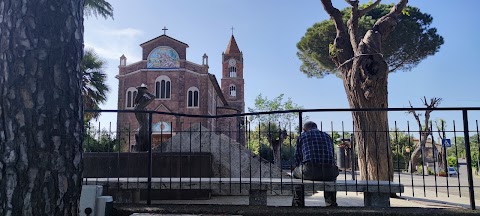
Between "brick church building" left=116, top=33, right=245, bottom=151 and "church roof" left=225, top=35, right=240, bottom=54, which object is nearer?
"brick church building" left=116, top=33, right=245, bottom=151

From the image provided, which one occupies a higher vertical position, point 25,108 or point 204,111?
point 204,111

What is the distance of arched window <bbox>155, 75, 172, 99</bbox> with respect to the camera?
3475 centimetres

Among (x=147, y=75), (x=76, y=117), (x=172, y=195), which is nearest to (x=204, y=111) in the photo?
(x=147, y=75)

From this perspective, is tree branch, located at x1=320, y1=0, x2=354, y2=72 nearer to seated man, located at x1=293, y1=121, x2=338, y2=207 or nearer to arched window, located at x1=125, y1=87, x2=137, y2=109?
seated man, located at x1=293, y1=121, x2=338, y2=207

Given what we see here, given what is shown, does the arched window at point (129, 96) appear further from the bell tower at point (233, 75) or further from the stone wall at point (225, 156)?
the stone wall at point (225, 156)

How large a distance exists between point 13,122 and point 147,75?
34.2m

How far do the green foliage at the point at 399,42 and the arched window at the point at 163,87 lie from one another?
2052 cm

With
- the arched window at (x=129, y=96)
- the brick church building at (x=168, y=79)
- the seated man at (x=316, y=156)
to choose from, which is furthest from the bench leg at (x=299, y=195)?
the arched window at (x=129, y=96)

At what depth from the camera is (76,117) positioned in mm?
1686

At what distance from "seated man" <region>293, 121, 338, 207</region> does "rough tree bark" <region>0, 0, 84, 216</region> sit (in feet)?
10.7

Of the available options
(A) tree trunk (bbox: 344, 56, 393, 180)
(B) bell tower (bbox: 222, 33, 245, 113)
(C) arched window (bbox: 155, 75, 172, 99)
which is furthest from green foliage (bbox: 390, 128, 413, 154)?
(B) bell tower (bbox: 222, 33, 245, 113)

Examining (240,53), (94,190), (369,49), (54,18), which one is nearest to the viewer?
(54,18)

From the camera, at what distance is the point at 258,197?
4453mm

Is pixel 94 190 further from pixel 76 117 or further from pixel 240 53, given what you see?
pixel 240 53
